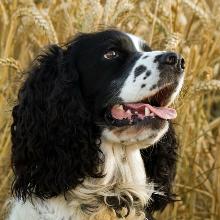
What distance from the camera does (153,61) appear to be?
5.04 meters

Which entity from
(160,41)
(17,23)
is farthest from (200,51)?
(17,23)

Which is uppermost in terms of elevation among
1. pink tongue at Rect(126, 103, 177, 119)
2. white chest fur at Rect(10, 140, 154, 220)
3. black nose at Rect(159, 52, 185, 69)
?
black nose at Rect(159, 52, 185, 69)

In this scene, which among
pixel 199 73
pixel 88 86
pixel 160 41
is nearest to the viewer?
pixel 88 86

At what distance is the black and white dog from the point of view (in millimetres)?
5227

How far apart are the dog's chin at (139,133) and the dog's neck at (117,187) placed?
0.40 ft

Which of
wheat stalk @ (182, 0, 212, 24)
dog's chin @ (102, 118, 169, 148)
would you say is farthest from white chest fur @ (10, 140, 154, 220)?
wheat stalk @ (182, 0, 212, 24)

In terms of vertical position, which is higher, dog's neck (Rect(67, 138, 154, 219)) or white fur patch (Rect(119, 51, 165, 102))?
white fur patch (Rect(119, 51, 165, 102))

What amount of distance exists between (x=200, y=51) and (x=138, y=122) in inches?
66.7

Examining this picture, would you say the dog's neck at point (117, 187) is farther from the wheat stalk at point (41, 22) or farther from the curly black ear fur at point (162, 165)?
the wheat stalk at point (41, 22)

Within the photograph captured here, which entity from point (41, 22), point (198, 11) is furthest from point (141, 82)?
point (198, 11)

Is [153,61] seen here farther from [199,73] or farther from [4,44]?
[4,44]

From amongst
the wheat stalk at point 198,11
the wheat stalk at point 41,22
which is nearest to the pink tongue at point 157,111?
the wheat stalk at point 41,22

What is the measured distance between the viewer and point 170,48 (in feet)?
18.4

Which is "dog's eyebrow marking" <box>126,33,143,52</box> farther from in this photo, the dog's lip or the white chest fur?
the white chest fur
